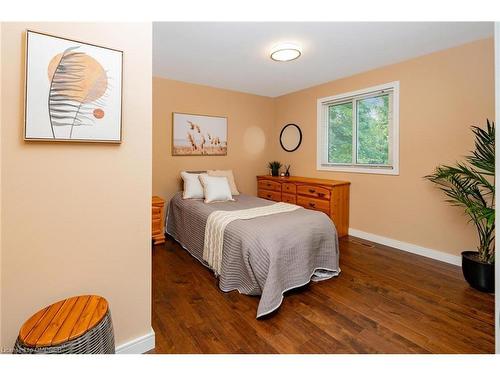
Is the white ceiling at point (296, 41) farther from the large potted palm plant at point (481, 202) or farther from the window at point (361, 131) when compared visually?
the large potted palm plant at point (481, 202)

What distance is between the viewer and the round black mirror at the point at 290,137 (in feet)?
15.6

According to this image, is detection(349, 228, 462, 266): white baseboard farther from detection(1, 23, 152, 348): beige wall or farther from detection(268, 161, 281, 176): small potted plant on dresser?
detection(1, 23, 152, 348): beige wall

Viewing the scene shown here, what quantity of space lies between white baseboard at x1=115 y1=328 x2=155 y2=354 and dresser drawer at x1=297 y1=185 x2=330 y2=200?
2.82 meters

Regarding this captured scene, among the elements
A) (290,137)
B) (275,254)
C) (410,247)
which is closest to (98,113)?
(275,254)

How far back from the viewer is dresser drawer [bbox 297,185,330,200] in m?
3.73

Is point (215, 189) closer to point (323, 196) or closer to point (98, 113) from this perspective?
point (323, 196)

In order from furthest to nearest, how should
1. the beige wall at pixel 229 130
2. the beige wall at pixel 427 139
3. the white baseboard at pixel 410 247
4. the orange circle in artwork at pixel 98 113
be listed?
the beige wall at pixel 229 130 → the white baseboard at pixel 410 247 → the beige wall at pixel 427 139 → the orange circle in artwork at pixel 98 113

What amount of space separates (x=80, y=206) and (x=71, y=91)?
22.1 inches

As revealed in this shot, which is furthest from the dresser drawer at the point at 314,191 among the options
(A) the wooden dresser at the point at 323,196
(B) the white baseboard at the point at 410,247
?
(B) the white baseboard at the point at 410,247

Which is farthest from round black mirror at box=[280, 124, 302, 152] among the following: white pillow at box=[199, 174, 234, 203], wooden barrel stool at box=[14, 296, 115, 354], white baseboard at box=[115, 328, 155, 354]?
wooden barrel stool at box=[14, 296, 115, 354]

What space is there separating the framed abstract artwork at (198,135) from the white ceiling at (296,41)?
642 mm
